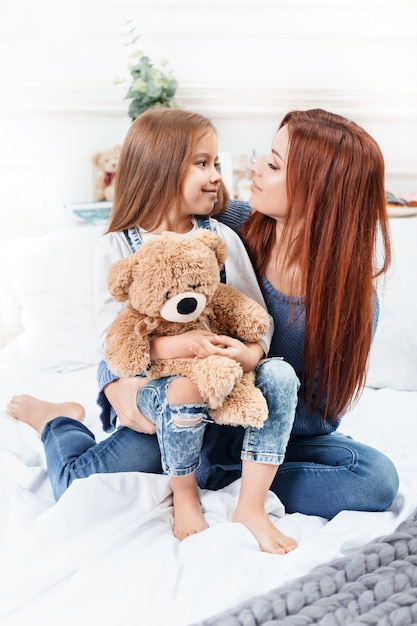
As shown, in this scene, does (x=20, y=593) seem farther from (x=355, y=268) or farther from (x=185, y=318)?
(x=355, y=268)

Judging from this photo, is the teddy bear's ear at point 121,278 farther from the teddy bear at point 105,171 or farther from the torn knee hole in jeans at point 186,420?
the teddy bear at point 105,171

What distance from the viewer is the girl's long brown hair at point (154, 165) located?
4.41ft

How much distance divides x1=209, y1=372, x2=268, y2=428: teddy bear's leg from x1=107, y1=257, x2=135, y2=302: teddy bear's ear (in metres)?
0.25

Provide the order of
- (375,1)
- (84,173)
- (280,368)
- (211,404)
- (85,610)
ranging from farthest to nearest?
(84,173), (375,1), (280,368), (211,404), (85,610)

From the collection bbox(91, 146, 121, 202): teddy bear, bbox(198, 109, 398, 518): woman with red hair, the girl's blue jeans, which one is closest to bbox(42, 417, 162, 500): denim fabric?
the girl's blue jeans

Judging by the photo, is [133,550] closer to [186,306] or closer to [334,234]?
[186,306]

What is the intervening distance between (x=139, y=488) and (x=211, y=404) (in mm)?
259

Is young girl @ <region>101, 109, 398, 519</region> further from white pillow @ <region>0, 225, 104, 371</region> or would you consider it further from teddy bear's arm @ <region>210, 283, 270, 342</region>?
white pillow @ <region>0, 225, 104, 371</region>

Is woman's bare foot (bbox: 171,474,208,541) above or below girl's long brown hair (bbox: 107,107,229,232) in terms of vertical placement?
below

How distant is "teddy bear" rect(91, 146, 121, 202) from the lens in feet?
7.83

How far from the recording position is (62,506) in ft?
3.73

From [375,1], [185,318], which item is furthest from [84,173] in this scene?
[185,318]

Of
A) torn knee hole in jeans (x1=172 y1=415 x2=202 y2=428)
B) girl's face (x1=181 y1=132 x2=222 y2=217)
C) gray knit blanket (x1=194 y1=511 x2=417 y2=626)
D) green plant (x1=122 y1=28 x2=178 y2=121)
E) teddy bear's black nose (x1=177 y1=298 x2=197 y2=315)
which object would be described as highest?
green plant (x1=122 y1=28 x2=178 y2=121)

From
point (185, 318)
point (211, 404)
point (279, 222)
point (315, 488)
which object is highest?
point (279, 222)
